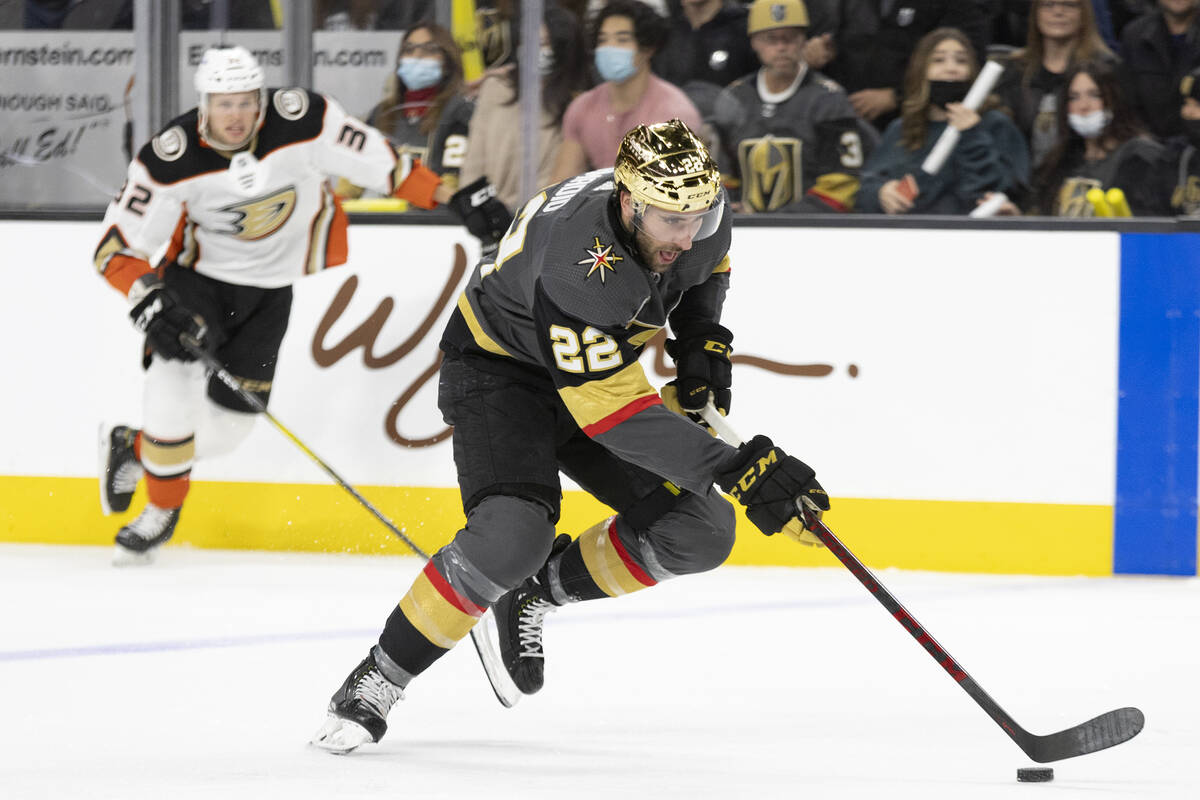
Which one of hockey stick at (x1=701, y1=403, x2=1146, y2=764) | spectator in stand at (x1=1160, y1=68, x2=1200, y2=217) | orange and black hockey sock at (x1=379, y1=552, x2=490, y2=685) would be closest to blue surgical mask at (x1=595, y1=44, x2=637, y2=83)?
spectator in stand at (x1=1160, y1=68, x2=1200, y2=217)

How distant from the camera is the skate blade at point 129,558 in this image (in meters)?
4.61

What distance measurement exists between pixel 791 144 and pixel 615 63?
56 centimetres

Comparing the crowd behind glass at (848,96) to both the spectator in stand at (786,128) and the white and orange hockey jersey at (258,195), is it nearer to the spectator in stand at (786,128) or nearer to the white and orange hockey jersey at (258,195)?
the spectator in stand at (786,128)

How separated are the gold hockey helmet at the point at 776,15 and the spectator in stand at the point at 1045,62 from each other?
58 centimetres

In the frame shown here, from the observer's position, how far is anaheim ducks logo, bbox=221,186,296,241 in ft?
14.9

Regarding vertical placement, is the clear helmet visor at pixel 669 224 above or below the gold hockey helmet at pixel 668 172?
below

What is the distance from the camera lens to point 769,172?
466cm

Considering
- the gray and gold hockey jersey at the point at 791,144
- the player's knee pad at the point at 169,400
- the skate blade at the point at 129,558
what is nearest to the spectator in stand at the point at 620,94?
the gray and gold hockey jersey at the point at 791,144

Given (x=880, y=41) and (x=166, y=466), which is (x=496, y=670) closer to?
(x=166, y=466)

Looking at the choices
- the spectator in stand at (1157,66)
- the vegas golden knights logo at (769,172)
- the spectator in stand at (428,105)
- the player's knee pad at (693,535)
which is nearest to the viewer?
the player's knee pad at (693,535)

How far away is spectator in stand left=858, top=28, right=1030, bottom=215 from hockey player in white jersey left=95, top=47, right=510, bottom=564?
111 cm

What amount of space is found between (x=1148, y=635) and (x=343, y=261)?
2.39m

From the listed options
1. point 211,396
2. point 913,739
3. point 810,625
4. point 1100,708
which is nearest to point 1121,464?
point 810,625

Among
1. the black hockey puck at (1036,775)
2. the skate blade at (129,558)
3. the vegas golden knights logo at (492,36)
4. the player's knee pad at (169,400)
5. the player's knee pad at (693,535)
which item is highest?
the vegas golden knights logo at (492,36)
